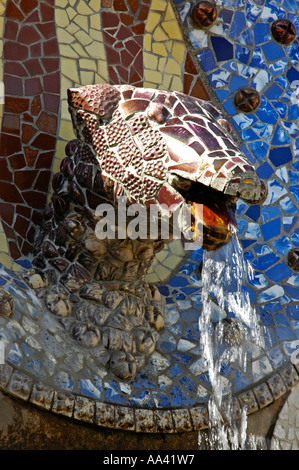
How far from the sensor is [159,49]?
381cm

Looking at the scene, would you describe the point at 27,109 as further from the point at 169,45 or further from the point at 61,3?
the point at 169,45

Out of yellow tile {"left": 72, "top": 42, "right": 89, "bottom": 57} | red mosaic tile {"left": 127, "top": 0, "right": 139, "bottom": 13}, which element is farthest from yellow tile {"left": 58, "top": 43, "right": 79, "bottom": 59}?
red mosaic tile {"left": 127, "top": 0, "right": 139, "bottom": 13}

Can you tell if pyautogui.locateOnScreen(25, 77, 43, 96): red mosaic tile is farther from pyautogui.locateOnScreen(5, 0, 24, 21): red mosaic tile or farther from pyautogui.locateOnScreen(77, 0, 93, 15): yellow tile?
pyautogui.locateOnScreen(77, 0, 93, 15): yellow tile

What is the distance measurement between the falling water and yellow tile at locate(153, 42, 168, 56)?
36.6 inches

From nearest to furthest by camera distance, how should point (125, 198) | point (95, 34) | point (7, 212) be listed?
point (125, 198), point (7, 212), point (95, 34)

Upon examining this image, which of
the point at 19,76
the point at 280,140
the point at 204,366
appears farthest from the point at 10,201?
the point at 280,140

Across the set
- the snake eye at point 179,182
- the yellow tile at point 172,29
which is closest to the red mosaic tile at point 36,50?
the yellow tile at point 172,29

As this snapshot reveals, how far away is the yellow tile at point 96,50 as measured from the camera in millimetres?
3686

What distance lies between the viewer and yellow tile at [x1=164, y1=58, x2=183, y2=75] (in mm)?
3812

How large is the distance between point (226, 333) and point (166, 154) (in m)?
0.84

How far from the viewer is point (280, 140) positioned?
3.85m

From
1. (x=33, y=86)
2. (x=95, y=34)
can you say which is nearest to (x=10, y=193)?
(x=33, y=86)

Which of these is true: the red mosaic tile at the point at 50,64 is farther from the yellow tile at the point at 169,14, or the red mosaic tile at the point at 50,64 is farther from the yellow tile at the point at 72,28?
the yellow tile at the point at 169,14
